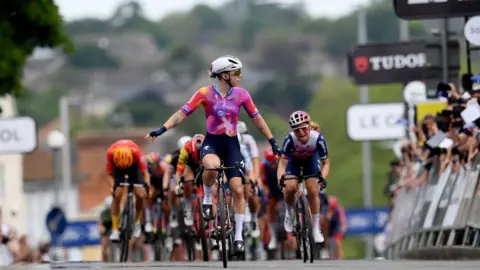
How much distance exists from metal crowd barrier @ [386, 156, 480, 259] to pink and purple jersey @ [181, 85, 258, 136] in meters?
3.58

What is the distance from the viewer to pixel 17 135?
40.2 m

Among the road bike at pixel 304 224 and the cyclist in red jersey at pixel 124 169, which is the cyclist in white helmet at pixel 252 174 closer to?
the cyclist in red jersey at pixel 124 169

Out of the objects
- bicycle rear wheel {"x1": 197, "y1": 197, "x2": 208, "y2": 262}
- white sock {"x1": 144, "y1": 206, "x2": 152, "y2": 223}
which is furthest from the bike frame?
white sock {"x1": 144, "y1": 206, "x2": 152, "y2": 223}

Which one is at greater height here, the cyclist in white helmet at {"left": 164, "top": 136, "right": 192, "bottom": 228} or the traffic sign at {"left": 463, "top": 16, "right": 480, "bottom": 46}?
the traffic sign at {"left": 463, "top": 16, "right": 480, "bottom": 46}

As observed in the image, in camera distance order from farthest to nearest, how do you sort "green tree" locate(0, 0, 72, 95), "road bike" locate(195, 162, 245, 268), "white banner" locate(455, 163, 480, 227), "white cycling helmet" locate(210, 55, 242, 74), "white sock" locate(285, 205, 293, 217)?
"green tree" locate(0, 0, 72, 95) < "white banner" locate(455, 163, 480, 227) < "white sock" locate(285, 205, 293, 217) < "white cycling helmet" locate(210, 55, 242, 74) < "road bike" locate(195, 162, 245, 268)

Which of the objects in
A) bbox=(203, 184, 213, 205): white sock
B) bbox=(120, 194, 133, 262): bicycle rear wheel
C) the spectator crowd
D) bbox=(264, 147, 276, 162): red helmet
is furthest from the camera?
bbox=(264, 147, 276, 162): red helmet

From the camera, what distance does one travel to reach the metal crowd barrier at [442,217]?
2566cm

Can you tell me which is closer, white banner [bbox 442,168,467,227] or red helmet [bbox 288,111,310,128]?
red helmet [bbox 288,111,310,128]

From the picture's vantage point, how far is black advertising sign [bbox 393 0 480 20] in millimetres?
28062

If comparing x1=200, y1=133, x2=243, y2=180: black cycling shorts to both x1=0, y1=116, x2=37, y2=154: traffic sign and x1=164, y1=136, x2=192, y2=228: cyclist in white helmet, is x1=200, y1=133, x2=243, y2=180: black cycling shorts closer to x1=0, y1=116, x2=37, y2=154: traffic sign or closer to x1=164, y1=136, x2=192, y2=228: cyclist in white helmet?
x1=164, y1=136, x2=192, y2=228: cyclist in white helmet

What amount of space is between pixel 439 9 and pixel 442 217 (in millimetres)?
2728

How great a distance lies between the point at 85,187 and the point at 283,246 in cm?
9786

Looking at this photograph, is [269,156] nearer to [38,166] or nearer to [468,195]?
[468,195]

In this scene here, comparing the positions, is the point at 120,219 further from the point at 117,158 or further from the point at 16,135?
the point at 16,135
